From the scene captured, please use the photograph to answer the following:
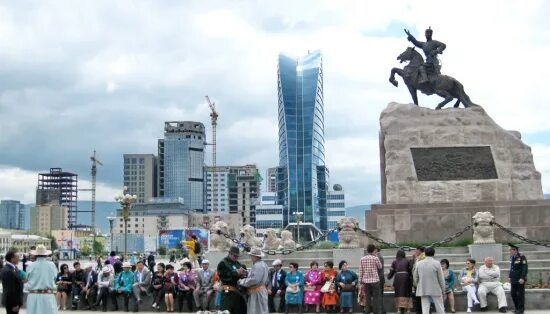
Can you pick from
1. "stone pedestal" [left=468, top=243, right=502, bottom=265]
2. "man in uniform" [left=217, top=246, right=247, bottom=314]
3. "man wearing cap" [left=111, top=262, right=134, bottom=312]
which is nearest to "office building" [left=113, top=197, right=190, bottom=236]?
"man wearing cap" [left=111, top=262, right=134, bottom=312]

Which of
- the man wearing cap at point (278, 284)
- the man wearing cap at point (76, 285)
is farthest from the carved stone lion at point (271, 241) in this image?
the man wearing cap at point (76, 285)

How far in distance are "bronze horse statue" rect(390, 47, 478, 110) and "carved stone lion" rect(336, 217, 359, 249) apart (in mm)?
7381

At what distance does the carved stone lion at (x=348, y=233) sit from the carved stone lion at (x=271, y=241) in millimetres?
2808

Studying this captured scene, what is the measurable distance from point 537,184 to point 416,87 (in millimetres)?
5030

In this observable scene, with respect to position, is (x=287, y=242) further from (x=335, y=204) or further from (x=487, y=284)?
(x=335, y=204)

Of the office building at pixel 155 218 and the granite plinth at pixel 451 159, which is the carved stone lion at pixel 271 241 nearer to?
the granite plinth at pixel 451 159

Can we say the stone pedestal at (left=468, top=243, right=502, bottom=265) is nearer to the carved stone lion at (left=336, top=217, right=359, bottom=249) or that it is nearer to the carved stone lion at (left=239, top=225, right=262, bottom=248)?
the carved stone lion at (left=336, top=217, right=359, bottom=249)

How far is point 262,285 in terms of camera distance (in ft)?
36.0

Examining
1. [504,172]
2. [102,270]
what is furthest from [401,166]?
[102,270]

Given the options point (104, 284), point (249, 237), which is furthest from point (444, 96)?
point (104, 284)

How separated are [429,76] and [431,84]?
0.91 feet

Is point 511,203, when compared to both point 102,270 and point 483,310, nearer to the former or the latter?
point 483,310

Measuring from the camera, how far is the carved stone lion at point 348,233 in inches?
773

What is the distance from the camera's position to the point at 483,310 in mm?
Result: 16172
